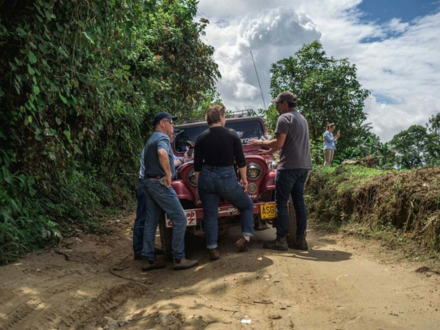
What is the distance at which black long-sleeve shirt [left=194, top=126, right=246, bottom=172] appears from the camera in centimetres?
501

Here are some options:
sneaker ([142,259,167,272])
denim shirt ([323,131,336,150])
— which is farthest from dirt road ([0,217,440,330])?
denim shirt ([323,131,336,150])

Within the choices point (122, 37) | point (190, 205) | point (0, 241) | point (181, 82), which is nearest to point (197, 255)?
point (190, 205)

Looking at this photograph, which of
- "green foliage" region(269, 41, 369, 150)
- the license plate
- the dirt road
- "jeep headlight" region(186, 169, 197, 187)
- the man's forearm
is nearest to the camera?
the dirt road

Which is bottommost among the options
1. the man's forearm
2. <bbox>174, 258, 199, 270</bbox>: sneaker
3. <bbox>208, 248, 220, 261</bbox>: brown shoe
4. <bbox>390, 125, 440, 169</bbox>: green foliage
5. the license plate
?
<bbox>174, 258, 199, 270</bbox>: sneaker

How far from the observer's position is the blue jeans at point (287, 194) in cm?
528

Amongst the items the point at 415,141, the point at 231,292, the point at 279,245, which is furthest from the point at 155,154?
the point at 415,141

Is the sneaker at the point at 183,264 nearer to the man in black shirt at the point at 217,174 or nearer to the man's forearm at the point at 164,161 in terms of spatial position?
the man in black shirt at the point at 217,174

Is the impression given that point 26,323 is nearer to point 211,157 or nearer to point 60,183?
point 211,157

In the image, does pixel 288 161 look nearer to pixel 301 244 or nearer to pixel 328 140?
pixel 301 244

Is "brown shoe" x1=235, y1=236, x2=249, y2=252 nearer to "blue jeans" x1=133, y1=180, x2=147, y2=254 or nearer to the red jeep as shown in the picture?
the red jeep

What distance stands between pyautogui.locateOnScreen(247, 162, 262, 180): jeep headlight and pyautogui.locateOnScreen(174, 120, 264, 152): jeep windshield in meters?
1.65

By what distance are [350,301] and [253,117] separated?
419 centimetres

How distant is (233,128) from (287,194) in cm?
224

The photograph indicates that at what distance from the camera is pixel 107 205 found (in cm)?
951
